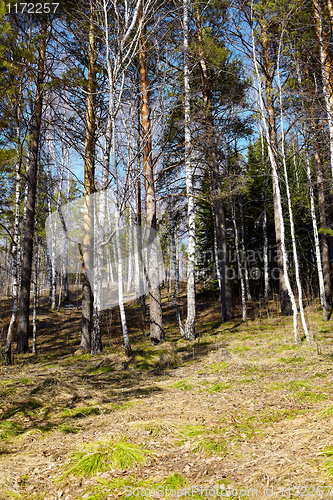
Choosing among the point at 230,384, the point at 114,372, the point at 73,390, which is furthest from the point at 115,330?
the point at 230,384

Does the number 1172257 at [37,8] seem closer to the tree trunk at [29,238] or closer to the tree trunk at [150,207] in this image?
→ the tree trunk at [29,238]

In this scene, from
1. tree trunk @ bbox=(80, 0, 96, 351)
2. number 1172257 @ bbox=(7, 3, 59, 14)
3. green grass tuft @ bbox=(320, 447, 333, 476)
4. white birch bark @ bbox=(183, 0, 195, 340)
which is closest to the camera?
green grass tuft @ bbox=(320, 447, 333, 476)

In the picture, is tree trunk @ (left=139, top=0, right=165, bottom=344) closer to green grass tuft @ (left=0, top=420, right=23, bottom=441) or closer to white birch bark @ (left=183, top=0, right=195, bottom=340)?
white birch bark @ (left=183, top=0, right=195, bottom=340)

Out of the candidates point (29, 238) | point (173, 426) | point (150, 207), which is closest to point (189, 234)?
point (150, 207)

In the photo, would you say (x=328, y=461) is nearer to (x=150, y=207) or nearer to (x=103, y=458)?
(x=103, y=458)

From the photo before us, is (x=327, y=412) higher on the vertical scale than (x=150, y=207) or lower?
lower

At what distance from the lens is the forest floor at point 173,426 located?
2.54 m

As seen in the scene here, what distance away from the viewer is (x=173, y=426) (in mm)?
3609

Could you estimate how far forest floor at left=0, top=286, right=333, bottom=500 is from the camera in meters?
2.54

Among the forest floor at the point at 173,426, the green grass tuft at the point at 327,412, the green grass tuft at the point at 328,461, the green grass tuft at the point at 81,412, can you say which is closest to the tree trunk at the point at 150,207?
the forest floor at the point at 173,426

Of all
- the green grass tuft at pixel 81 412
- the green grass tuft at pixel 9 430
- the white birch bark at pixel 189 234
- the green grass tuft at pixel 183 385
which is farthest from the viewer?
the white birch bark at pixel 189 234

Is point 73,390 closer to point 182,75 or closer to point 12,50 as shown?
point 12,50

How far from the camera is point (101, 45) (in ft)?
32.5

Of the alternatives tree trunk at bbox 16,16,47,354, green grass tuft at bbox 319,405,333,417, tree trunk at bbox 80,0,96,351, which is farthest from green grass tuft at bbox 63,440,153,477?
tree trunk at bbox 16,16,47,354
